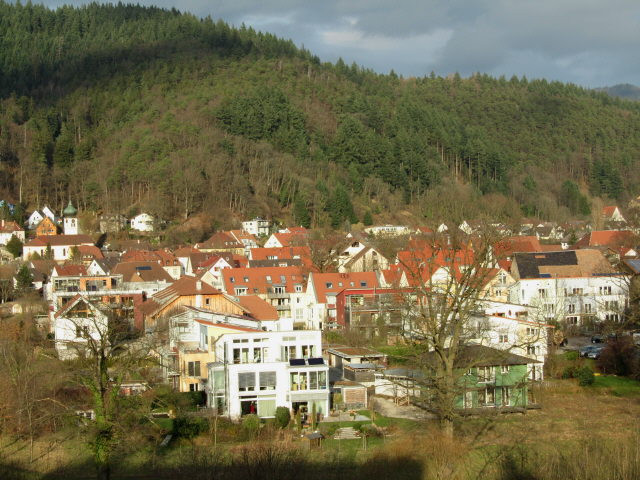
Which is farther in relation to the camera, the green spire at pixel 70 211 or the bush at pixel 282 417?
the green spire at pixel 70 211

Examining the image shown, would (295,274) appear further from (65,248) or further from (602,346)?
(65,248)

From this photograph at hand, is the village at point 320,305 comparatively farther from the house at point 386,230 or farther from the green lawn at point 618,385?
the house at point 386,230

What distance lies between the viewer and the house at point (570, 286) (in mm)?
38031

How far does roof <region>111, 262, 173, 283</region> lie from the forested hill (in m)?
18.2

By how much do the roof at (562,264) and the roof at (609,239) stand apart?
8.80 m

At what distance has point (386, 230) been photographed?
68.4 metres

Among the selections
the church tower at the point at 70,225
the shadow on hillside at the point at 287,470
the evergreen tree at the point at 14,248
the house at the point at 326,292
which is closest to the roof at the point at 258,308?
the house at the point at 326,292

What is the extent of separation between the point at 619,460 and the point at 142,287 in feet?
95.0

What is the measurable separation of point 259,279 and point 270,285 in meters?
0.73

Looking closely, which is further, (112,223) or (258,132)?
(258,132)

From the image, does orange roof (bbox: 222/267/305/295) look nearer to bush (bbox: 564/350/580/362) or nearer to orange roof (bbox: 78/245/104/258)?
orange roof (bbox: 78/245/104/258)

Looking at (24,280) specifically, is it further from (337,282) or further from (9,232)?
(9,232)

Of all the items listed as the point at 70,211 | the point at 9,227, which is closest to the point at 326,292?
the point at 9,227

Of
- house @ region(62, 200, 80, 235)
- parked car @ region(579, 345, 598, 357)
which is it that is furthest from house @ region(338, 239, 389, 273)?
house @ region(62, 200, 80, 235)
